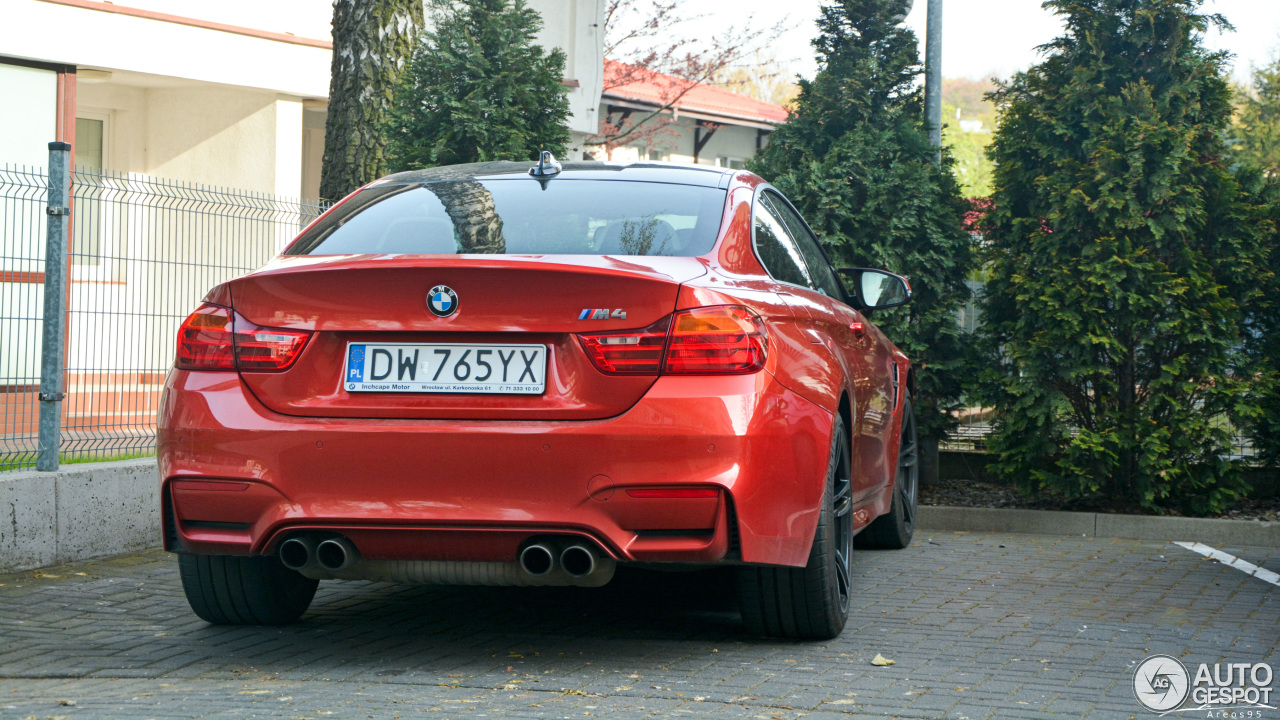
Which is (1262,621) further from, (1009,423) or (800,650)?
(1009,423)

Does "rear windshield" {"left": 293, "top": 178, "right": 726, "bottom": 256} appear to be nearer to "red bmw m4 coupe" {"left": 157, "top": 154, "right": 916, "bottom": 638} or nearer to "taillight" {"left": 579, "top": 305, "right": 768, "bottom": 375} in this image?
"red bmw m4 coupe" {"left": 157, "top": 154, "right": 916, "bottom": 638}

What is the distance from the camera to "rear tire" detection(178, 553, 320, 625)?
15.7 ft

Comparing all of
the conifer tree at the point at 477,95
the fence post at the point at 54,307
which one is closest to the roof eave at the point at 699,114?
the conifer tree at the point at 477,95

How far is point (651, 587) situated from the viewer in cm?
591

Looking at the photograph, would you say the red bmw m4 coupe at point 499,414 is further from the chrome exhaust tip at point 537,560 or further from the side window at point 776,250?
the side window at point 776,250

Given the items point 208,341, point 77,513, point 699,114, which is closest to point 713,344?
point 208,341

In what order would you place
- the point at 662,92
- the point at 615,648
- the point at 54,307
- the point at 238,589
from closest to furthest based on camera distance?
1. the point at 615,648
2. the point at 238,589
3. the point at 54,307
4. the point at 662,92

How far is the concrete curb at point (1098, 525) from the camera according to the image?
26.6 ft

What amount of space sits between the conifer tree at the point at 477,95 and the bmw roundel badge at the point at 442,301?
593cm

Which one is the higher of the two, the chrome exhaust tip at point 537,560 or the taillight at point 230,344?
the taillight at point 230,344

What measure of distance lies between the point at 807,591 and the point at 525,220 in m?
1.54

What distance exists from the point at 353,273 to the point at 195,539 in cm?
97

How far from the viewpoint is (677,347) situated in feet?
12.9

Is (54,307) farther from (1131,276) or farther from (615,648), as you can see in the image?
(1131,276)
